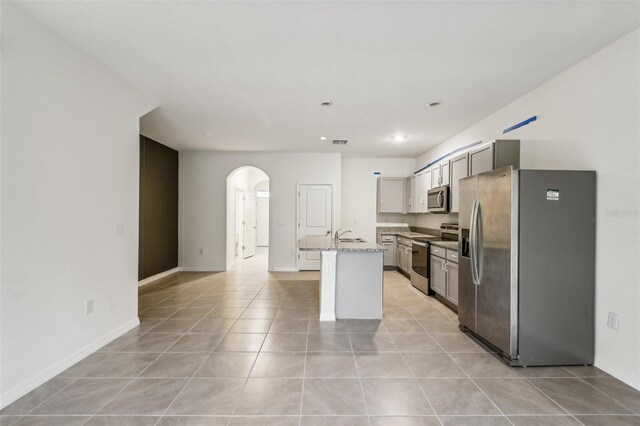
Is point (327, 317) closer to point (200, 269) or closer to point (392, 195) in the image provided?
point (392, 195)

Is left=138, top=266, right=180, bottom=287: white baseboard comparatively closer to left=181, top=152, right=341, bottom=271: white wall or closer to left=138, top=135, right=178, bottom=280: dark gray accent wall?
left=138, top=135, right=178, bottom=280: dark gray accent wall

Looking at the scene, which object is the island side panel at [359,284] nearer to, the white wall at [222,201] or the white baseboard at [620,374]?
the white baseboard at [620,374]

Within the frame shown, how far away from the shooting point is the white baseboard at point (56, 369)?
1.99 metres

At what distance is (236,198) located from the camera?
759cm

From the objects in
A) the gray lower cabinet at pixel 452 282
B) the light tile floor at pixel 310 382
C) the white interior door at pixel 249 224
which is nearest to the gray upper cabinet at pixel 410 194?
the gray lower cabinet at pixel 452 282

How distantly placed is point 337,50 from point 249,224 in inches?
290

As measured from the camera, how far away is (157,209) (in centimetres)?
567

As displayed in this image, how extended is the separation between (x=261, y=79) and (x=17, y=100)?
1.90 metres

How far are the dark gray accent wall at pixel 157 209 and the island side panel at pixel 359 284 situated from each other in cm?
371

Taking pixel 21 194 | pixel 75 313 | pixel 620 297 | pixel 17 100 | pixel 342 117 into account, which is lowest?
pixel 75 313

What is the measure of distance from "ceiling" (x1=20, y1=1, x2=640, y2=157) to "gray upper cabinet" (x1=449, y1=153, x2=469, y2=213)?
0.60 m

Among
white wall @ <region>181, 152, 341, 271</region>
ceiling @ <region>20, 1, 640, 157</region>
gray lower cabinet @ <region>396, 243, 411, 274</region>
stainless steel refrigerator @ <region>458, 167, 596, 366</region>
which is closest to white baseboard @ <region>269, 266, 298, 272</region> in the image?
white wall @ <region>181, 152, 341, 271</region>

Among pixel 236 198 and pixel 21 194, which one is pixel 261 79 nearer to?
pixel 21 194

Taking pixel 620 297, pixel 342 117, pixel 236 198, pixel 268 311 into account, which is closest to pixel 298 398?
pixel 268 311
